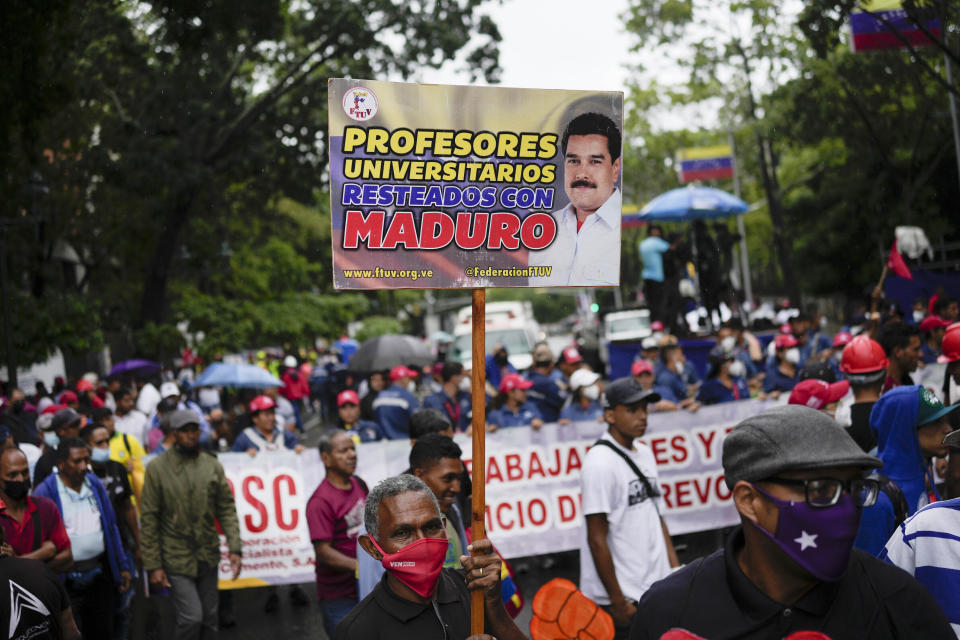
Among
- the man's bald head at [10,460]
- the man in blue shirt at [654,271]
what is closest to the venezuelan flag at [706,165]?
the man in blue shirt at [654,271]

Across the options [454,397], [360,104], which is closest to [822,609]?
[360,104]

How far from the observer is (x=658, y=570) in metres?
5.28

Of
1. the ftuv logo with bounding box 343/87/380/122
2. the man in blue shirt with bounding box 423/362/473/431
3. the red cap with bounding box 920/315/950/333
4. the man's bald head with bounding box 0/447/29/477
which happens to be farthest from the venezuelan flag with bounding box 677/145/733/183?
the ftuv logo with bounding box 343/87/380/122

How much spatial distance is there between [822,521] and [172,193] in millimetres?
20745

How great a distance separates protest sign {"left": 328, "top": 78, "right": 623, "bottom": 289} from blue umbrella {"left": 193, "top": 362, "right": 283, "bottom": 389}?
37.4 feet

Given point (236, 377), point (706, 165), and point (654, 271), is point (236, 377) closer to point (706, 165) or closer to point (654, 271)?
point (654, 271)

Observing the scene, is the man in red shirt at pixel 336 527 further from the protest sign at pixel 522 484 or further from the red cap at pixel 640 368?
the red cap at pixel 640 368

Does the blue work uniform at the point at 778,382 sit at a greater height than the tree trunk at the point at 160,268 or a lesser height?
lesser

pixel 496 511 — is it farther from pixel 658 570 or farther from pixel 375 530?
pixel 375 530

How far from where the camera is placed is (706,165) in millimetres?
34656

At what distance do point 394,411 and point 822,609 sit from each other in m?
8.75

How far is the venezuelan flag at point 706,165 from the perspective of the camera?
3450 cm

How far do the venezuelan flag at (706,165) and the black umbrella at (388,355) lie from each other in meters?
19.3

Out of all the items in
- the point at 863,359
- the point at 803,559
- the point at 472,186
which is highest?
the point at 472,186
